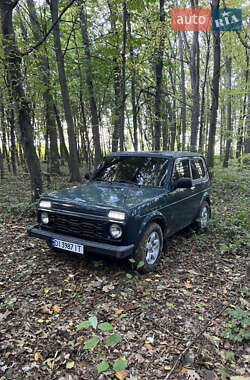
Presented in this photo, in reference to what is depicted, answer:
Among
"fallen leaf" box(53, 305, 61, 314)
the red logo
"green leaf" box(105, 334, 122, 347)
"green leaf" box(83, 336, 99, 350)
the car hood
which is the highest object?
the red logo

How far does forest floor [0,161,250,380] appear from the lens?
8.06 feet

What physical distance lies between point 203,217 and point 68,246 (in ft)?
12.3

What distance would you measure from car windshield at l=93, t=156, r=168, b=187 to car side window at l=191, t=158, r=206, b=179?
1191 mm

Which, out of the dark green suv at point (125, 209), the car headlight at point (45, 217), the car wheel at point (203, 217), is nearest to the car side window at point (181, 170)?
the dark green suv at point (125, 209)

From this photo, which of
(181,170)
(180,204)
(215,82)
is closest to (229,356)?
(180,204)

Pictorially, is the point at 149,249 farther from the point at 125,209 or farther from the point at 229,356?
the point at 229,356

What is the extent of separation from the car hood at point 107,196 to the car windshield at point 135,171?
0.57 feet

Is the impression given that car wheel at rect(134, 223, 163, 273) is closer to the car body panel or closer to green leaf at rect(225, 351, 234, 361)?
the car body panel

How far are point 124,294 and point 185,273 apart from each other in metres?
1.30

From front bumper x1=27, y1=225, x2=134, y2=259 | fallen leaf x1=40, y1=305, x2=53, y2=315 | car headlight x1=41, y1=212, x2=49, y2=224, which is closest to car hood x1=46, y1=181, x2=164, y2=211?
car headlight x1=41, y1=212, x2=49, y2=224

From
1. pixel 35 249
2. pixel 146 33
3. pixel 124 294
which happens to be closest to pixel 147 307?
pixel 124 294

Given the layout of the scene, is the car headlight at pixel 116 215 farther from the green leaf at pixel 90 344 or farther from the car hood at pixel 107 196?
the green leaf at pixel 90 344

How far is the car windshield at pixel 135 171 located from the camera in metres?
4.73

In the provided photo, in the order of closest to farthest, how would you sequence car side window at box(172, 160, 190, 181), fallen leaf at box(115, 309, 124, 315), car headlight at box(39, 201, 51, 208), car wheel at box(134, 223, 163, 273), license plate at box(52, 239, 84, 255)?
fallen leaf at box(115, 309, 124, 315)
license plate at box(52, 239, 84, 255)
car wheel at box(134, 223, 163, 273)
car headlight at box(39, 201, 51, 208)
car side window at box(172, 160, 190, 181)
